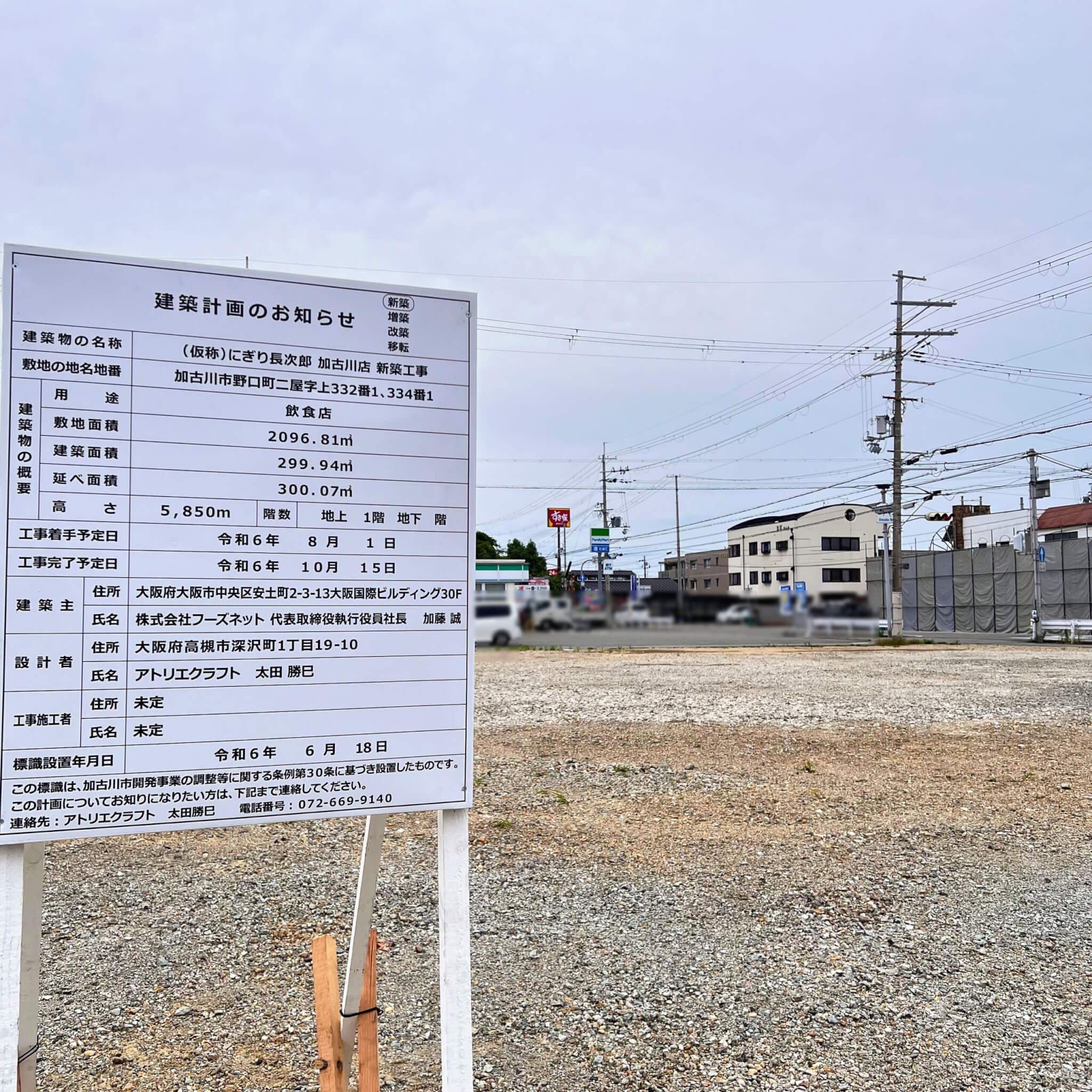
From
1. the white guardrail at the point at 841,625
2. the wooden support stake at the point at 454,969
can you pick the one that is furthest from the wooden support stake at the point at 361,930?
the white guardrail at the point at 841,625

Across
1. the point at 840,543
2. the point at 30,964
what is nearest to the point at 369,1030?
the point at 30,964

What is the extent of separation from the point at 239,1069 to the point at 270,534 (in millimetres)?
2028

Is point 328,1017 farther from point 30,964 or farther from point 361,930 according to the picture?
point 30,964

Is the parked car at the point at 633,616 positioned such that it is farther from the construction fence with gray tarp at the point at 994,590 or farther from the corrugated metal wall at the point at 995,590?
the corrugated metal wall at the point at 995,590

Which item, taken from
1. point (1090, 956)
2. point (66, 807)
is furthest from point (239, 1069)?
point (1090, 956)

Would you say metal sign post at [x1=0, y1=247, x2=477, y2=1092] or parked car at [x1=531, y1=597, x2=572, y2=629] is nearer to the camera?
metal sign post at [x1=0, y1=247, x2=477, y2=1092]

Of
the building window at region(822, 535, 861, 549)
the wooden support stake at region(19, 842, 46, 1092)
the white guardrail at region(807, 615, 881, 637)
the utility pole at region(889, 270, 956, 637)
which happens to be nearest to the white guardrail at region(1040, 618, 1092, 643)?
the utility pole at region(889, 270, 956, 637)

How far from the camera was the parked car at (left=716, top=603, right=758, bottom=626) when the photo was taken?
1796mm

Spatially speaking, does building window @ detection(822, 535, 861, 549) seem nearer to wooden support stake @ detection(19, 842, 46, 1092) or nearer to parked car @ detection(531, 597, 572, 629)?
parked car @ detection(531, 597, 572, 629)

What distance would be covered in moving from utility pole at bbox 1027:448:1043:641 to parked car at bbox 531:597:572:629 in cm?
2760

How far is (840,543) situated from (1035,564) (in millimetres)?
28890

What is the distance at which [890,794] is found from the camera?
6816 millimetres

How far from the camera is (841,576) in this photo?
191cm

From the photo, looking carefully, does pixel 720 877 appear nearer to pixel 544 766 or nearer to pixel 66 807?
pixel 544 766
